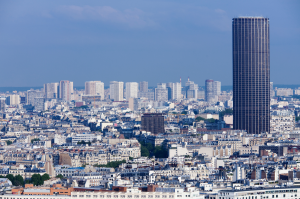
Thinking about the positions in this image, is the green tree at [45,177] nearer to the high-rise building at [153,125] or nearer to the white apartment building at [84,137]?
the white apartment building at [84,137]

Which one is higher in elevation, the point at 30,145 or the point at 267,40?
the point at 267,40

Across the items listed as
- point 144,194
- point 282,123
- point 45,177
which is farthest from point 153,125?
point 144,194

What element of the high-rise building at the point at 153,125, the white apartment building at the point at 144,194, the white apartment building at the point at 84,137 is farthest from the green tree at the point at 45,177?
the high-rise building at the point at 153,125

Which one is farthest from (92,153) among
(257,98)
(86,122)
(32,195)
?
(86,122)

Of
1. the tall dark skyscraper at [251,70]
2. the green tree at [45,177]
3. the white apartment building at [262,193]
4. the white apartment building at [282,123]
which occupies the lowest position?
the green tree at [45,177]

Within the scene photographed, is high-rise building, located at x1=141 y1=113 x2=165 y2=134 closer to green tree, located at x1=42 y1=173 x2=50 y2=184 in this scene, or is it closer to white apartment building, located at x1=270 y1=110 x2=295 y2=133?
white apartment building, located at x1=270 y1=110 x2=295 y2=133

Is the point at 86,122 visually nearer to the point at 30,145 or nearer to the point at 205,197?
the point at 30,145

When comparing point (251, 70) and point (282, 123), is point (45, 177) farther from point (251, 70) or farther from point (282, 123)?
point (282, 123)

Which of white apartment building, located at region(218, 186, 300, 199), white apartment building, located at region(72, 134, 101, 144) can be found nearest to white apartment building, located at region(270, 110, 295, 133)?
white apartment building, located at region(72, 134, 101, 144)
